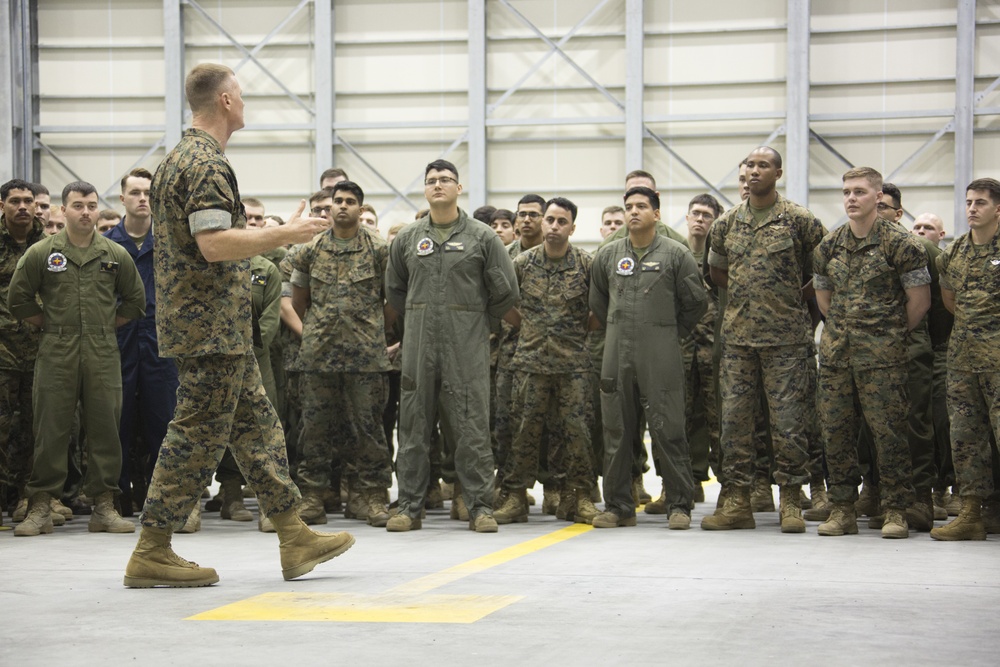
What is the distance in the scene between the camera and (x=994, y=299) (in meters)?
6.49

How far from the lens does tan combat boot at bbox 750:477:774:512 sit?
26.1 feet

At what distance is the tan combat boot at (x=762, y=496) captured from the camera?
7.96 m

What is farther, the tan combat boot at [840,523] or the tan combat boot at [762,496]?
the tan combat boot at [762,496]

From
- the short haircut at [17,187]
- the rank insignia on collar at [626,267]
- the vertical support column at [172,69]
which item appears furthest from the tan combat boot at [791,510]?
the vertical support column at [172,69]

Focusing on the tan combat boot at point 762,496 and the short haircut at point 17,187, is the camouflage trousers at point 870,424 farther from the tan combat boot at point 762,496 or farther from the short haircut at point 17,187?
the short haircut at point 17,187

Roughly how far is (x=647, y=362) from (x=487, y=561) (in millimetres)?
1898

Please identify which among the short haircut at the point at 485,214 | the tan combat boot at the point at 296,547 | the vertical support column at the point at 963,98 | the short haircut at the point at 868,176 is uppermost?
the vertical support column at the point at 963,98

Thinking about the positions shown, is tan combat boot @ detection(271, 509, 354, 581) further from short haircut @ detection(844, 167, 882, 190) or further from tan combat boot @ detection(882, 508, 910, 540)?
short haircut @ detection(844, 167, 882, 190)

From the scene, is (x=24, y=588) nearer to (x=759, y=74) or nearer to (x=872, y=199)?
(x=872, y=199)

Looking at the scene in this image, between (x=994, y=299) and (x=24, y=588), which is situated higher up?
(x=994, y=299)

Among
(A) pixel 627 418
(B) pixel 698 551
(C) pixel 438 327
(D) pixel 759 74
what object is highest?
(D) pixel 759 74

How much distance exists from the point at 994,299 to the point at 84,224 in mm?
4993

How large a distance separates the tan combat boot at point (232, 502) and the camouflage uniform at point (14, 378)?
1182 mm

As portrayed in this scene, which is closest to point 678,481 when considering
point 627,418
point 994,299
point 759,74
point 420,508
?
point 627,418
